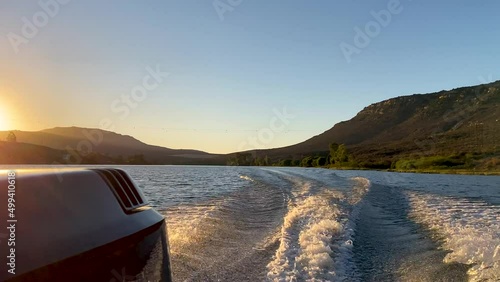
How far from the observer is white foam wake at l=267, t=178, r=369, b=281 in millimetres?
6789

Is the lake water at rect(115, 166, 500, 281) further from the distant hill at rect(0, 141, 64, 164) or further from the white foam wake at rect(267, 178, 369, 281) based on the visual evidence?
the distant hill at rect(0, 141, 64, 164)

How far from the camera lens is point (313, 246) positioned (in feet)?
26.9

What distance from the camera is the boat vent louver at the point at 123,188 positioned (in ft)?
8.73

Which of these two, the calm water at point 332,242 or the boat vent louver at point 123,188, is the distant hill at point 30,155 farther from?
the boat vent louver at point 123,188

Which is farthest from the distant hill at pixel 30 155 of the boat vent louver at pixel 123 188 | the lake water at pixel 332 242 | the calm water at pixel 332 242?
the boat vent louver at pixel 123 188

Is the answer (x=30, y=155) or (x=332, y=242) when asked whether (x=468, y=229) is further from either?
(x=30, y=155)

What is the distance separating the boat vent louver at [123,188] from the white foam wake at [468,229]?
599 cm

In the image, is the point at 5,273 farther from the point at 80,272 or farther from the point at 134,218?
the point at 134,218

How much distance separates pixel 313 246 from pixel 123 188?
236 inches

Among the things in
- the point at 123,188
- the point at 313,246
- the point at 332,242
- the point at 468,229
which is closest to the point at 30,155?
the point at 332,242

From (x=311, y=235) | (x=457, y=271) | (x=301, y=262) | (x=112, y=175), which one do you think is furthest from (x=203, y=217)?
(x=112, y=175)

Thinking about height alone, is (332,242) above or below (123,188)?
below

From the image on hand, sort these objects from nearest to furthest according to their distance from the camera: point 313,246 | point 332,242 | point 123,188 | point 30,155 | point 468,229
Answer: point 123,188
point 313,246
point 332,242
point 468,229
point 30,155

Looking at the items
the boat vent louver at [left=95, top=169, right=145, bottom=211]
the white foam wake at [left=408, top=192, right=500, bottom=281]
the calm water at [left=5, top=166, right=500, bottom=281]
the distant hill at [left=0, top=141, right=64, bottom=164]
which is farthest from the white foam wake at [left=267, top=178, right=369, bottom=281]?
the distant hill at [left=0, top=141, right=64, bottom=164]
